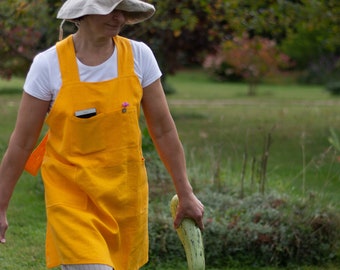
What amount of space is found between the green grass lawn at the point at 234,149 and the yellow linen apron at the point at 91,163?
236 centimetres

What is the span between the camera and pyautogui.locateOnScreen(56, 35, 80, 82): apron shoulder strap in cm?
374

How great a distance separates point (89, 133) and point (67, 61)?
33 cm

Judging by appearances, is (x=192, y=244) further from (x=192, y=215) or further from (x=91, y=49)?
(x=91, y=49)

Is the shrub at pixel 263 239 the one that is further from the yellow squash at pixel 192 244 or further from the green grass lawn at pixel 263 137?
the yellow squash at pixel 192 244

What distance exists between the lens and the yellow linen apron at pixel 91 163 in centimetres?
373

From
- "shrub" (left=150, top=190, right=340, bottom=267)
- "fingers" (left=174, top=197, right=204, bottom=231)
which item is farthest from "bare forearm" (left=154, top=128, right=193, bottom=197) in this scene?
"shrub" (left=150, top=190, right=340, bottom=267)

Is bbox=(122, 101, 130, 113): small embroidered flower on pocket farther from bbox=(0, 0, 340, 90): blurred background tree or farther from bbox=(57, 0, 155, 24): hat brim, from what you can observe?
bbox=(0, 0, 340, 90): blurred background tree

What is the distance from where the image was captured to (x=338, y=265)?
6.30m

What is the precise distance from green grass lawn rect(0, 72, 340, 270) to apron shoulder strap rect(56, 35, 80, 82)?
2630 mm

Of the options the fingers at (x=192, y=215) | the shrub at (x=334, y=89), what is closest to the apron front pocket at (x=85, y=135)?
the fingers at (x=192, y=215)

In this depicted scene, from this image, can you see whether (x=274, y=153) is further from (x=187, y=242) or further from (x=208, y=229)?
(x=187, y=242)

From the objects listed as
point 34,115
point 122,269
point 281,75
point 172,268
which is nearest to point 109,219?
point 122,269

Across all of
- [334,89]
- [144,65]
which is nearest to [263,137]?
[144,65]

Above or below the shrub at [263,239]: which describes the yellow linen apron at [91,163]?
above
